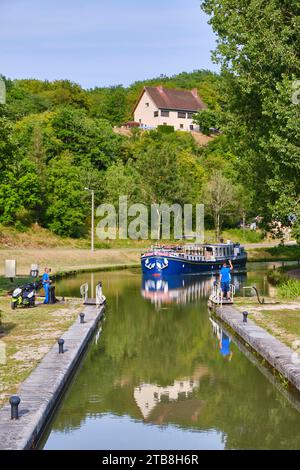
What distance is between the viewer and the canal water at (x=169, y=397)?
14531 mm

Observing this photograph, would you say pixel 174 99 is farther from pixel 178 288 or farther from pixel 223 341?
pixel 223 341

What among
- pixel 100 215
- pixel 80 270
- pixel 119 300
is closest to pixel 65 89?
pixel 100 215

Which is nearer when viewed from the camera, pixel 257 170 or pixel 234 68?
pixel 234 68

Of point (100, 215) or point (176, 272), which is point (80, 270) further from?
point (100, 215)

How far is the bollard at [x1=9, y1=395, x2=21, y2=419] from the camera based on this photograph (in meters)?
13.8

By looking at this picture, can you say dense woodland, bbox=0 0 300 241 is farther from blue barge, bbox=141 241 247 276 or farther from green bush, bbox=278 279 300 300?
blue barge, bbox=141 241 247 276

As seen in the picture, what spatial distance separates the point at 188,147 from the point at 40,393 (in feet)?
322

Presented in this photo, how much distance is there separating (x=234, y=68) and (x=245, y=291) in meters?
15.2

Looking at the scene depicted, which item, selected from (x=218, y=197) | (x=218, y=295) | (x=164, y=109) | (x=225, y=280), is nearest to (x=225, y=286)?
(x=225, y=280)

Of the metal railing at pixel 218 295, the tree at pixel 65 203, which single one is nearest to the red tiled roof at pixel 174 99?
the tree at pixel 65 203

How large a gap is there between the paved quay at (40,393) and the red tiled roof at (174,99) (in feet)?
402

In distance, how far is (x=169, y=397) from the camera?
58.6 feet

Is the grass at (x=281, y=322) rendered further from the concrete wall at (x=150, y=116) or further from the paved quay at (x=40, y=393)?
the concrete wall at (x=150, y=116)

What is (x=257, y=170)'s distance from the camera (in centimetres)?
4662
